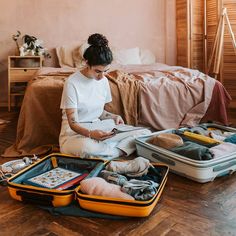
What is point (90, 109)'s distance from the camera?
7.08 feet

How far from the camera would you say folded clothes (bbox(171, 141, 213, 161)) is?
6.21 ft

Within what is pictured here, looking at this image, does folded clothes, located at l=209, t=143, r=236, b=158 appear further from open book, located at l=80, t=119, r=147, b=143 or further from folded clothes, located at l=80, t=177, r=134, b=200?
folded clothes, located at l=80, t=177, r=134, b=200

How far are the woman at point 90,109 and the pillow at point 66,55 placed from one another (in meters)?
2.23

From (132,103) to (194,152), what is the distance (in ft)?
3.01

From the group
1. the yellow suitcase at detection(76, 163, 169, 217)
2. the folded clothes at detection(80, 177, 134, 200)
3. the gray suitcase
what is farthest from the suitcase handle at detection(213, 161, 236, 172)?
the folded clothes at detection(80, 177, 134, 200)

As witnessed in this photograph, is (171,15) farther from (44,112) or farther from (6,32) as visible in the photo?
(44,112)

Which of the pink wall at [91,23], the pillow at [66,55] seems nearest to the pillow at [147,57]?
the pink wall at [91,23]

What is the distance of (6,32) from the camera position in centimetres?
436

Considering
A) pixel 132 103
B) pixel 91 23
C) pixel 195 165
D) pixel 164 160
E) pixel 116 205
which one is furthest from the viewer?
pixel 91 23

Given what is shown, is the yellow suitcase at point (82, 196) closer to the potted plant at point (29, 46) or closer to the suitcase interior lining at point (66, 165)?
the suitcase interior lining at point (66, 165)

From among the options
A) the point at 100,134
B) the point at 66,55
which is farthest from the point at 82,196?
the point at 66,55

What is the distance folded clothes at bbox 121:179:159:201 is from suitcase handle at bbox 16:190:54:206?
374 millimetres

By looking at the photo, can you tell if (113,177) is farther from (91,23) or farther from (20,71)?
(91,23)

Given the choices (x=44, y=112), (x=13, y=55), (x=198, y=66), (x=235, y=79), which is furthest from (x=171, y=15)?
(x=44, y=112)
